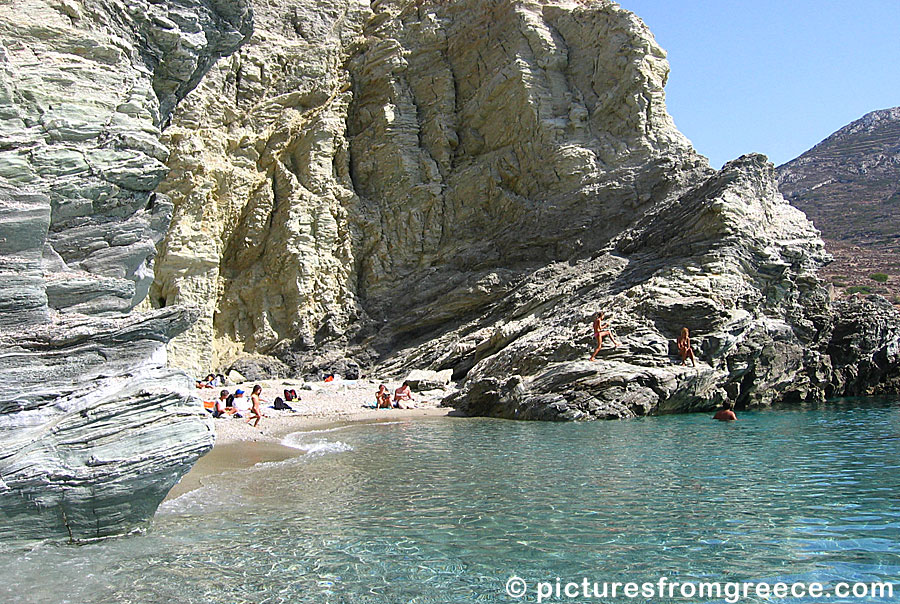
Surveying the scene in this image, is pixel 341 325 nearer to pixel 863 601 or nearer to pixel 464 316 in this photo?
pixel 464 316

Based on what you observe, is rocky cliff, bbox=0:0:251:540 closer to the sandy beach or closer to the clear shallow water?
the clear shallow water

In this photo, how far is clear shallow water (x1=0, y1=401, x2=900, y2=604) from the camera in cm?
564

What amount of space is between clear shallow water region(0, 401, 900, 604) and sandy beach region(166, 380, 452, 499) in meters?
0.74

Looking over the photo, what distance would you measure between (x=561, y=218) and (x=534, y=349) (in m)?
10.8

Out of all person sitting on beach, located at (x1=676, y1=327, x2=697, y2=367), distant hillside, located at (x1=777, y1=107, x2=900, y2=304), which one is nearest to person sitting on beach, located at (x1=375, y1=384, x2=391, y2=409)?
person sitting on beach, located at (x1=676, y1=327, x2=697, y2=367)

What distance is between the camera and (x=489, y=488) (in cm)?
915

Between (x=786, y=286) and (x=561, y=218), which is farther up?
(x=561, y=218)

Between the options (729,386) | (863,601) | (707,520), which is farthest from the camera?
(729,386)

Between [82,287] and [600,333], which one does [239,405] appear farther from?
[82,287]

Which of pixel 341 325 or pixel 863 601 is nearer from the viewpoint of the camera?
pixel 863 601

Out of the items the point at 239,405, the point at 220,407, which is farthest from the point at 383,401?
the point at 220,407

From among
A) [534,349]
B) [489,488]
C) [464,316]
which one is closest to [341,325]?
[464,316]

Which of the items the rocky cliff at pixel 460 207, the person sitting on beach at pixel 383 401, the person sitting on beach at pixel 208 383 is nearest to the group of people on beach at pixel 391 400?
the person sitting on beach at pixel 383 401

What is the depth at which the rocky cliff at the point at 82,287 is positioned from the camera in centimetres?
629
